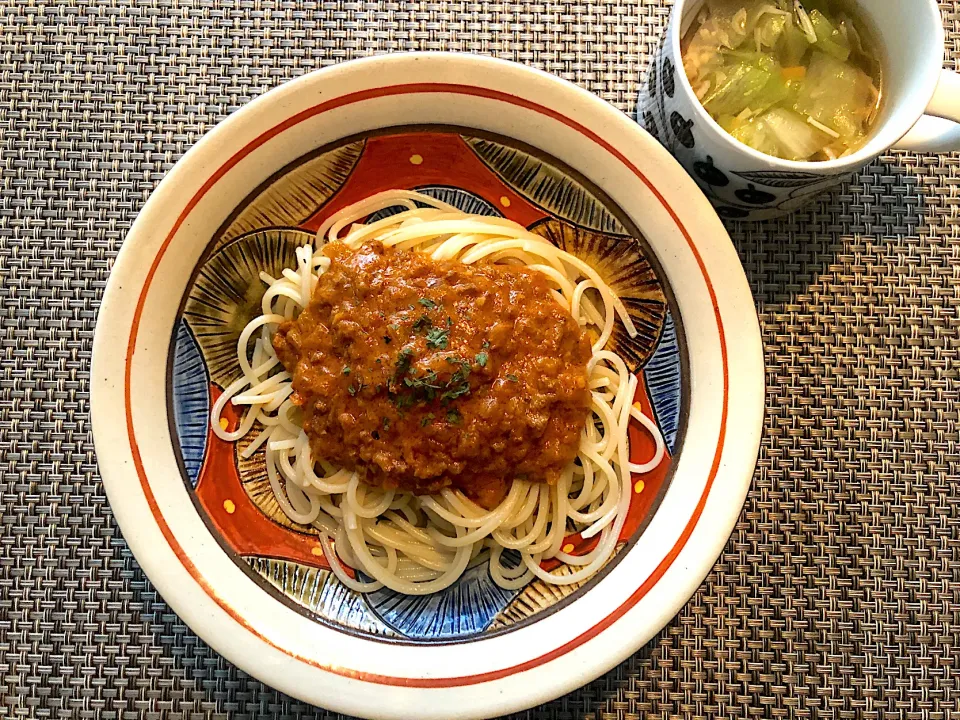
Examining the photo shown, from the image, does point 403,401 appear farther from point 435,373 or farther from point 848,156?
point 848,156

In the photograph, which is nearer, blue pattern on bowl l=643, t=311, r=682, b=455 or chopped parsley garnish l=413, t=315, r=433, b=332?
chopped parsley garnish l=413, t=315, r=433, b=332

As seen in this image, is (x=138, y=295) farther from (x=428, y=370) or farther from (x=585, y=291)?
(x=585, y=291)

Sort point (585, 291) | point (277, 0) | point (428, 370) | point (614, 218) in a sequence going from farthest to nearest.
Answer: point (277, 0) < point (585, 291) < point (614, 218) < point (428, 370)

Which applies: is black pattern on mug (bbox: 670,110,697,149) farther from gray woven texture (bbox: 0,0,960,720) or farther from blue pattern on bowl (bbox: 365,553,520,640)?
blue pattern on bowl (bbox: 365,553,520,640)

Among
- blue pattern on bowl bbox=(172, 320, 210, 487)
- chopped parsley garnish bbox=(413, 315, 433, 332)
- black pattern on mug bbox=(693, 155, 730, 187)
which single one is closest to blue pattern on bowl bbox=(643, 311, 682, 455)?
black pattern on mug bbox=(693, 155, 730, 187)

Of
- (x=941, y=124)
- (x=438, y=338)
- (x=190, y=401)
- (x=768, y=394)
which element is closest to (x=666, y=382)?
(x=768, y=394)

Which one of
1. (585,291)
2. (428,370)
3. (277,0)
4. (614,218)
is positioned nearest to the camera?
(428,370)

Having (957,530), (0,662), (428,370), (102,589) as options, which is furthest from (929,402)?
(0,662)

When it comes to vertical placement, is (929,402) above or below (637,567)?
below
